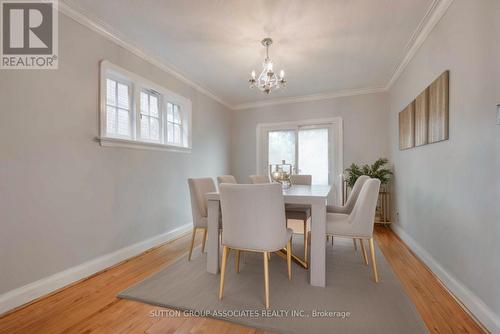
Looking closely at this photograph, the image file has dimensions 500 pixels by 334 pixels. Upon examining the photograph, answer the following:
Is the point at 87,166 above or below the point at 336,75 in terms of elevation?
below

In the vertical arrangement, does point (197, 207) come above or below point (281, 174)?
below

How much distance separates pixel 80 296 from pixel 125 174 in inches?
47.9

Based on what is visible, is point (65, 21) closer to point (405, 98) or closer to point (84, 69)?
point (84, 69)

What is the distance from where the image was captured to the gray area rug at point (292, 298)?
1425 millimetres

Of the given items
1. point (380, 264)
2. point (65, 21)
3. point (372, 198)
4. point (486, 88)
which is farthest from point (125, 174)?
point (486, 88)

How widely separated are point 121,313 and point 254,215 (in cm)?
115

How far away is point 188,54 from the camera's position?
2875 millimetres

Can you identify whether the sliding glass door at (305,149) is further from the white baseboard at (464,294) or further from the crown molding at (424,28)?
the white baseboard at (464,294)

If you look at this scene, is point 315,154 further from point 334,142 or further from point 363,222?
point 363,222

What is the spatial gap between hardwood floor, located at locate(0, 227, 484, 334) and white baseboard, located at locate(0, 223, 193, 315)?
6 cm

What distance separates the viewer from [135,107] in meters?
2.72

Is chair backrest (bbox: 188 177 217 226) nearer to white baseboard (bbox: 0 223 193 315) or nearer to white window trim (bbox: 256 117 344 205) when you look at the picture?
white baseboard (bbox: 0 223 193 315)

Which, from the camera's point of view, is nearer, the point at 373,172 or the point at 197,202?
the point at 197,202

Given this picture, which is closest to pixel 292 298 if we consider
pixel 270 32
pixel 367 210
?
pixel 367 210
